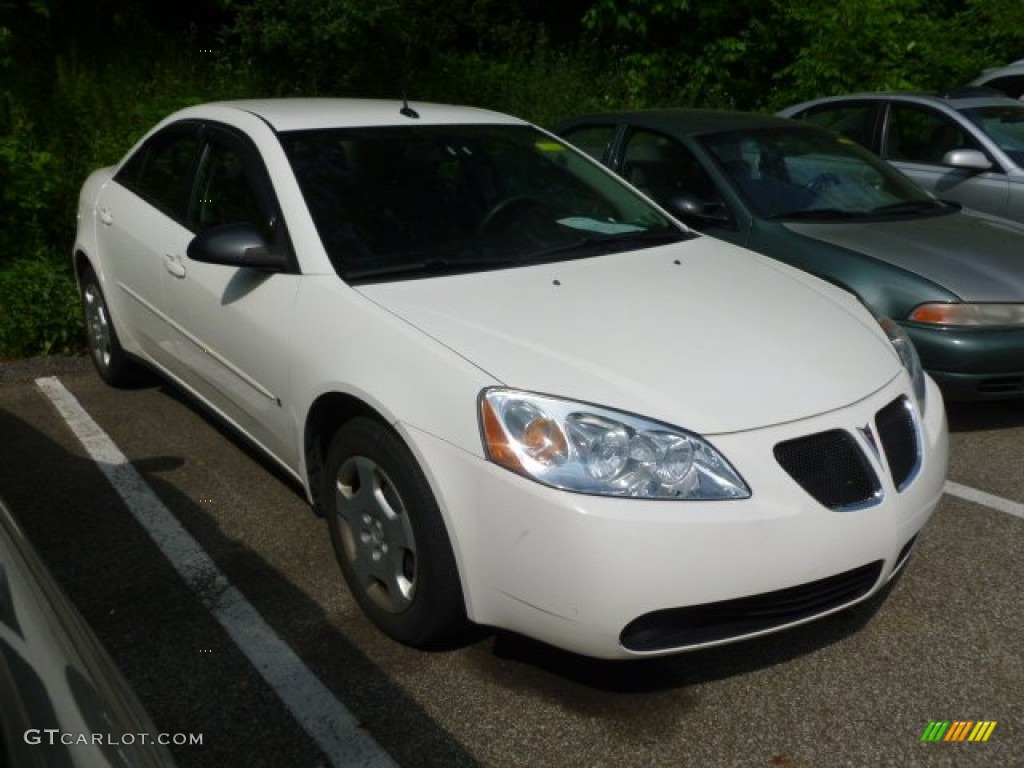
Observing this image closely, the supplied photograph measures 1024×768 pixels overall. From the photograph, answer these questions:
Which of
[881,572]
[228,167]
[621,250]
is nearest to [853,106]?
[621,250]

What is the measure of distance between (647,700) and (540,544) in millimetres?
634

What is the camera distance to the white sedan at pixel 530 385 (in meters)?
2.81

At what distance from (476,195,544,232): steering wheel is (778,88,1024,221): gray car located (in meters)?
4.05

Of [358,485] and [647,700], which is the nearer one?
[647,700]

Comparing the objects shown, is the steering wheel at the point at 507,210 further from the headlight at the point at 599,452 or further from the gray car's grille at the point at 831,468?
the gray car's grille at the point at 831,468

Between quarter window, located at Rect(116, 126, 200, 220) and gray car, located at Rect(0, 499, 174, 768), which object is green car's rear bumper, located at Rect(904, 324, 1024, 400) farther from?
gray car, located at Rect(0, 499, 174, 768)

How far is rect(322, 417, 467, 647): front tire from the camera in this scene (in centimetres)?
305

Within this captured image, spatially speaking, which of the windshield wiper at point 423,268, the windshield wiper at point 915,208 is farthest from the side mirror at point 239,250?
the windshield wiper at point 915,208

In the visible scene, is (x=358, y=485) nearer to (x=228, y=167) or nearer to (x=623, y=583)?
(x=623, y=583)

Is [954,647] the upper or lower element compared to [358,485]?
lower

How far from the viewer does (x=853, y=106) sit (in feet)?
26.4

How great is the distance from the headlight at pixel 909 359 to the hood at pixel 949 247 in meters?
1.38

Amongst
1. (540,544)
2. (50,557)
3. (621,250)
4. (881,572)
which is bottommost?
(50,557)

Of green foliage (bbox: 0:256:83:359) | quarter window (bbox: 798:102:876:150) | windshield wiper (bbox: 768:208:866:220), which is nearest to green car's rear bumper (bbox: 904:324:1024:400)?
windshield wiper (bbox: 768:208:866:220)
